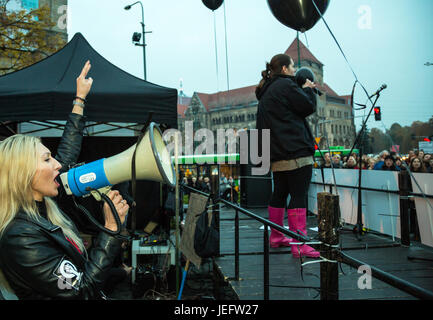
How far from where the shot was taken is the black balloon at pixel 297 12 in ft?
12.3

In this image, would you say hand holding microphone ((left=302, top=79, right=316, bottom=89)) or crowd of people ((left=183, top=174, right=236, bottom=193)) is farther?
crowd of people ((left=183, top=174, right=236, bottom=193))

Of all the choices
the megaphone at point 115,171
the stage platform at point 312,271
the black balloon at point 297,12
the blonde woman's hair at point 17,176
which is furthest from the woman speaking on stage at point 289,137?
the blonde woman's hair at point 17,176

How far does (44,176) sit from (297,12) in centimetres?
338

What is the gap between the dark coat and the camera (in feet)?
10.6

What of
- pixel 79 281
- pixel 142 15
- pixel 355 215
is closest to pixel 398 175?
pixel 355 215

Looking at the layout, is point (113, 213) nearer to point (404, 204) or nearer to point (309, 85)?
point (309, 85)

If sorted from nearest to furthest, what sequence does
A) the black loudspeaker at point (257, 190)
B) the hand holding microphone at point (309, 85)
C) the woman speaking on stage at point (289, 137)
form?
the woman speaking on stage at point (289, 137) < the hand holding microphone at point (309, 85) < the black loudspeaker at point (257, 190)

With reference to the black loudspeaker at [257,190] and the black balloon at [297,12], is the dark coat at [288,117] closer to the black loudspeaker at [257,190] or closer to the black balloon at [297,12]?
the black balloon at [297,12]

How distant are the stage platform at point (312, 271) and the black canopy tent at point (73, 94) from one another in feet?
6.82

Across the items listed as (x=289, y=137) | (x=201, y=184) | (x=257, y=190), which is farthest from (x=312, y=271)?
(x=201, y=184)

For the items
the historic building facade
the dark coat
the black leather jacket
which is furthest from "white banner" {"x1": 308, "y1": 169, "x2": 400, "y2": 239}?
the historic building facade

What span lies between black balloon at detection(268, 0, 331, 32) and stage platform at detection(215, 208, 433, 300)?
105 inches

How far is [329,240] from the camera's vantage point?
4.68 feet

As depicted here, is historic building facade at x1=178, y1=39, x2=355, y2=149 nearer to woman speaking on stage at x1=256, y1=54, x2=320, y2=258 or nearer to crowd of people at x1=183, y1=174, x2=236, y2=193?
crowd of people at x1=183, y1=174, x2=236, y2=193
